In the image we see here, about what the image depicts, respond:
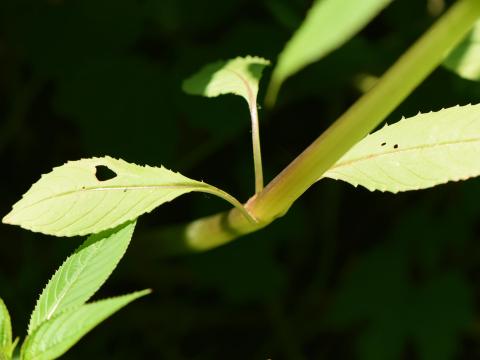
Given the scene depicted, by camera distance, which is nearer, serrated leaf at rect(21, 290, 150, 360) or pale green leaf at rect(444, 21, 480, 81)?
serrated leaf at rect(21, 290, 150, 360)

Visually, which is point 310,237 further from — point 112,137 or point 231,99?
point 112,137

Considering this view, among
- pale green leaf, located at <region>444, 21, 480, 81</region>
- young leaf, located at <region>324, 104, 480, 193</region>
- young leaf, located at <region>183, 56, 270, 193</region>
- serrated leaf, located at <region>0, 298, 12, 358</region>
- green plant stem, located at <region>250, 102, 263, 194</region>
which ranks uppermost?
young leaf, located at <region>183, 56, 270, 193</region>

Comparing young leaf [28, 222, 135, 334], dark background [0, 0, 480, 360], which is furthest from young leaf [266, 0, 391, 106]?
dark background [0, 0, 480, 360]

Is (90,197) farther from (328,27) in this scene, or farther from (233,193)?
(233,193)

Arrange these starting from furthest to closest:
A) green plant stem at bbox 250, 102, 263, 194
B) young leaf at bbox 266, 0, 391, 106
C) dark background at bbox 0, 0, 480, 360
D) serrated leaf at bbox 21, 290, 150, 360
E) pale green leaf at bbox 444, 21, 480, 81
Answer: dark background at bbox 0, 0, 480, 360 → pale green leaf at bbox 444, 21, 480, 81 → green plant stem at bbox 250, 102, 263, 194 → serrated leaf at bbox 21, 290, 150, 360 → young leaf at bbox 266, 0, 391, 106

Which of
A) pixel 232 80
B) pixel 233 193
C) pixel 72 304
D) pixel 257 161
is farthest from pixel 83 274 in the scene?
pixel 233 193

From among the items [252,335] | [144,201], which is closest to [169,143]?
[252,335]

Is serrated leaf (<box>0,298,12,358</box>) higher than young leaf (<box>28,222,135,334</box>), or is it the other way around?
young leaf (<box>28,222,135,334</box>)

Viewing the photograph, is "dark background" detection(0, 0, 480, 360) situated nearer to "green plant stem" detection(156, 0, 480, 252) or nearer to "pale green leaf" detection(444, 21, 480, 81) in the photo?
"pale green leaf" detection(444, 21, 480, 81)
